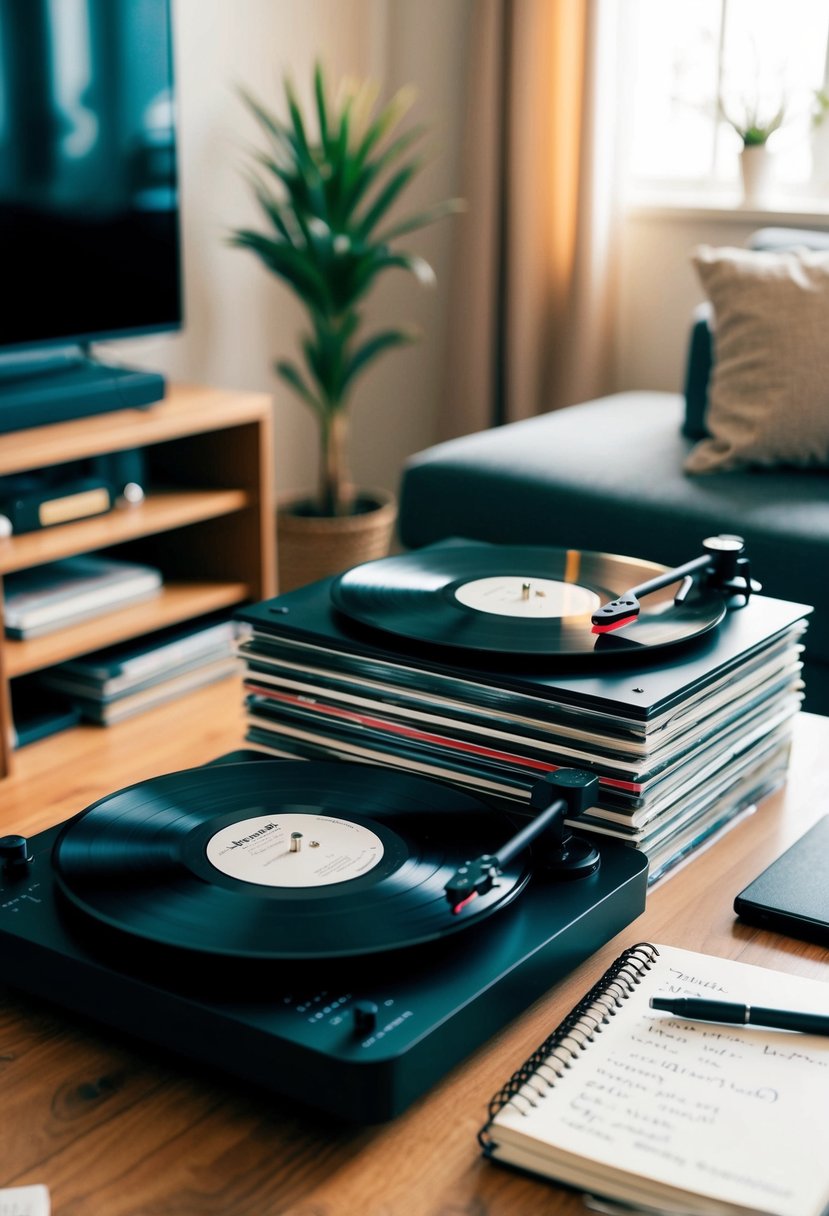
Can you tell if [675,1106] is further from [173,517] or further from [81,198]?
[81,198]

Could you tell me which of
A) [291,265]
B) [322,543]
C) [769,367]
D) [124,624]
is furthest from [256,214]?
[769,367]

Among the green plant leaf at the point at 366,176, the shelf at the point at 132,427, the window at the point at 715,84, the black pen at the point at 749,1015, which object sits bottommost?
the black pen at the point at 749,1015

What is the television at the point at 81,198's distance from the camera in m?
2.16

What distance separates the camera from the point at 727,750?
971 millimetres

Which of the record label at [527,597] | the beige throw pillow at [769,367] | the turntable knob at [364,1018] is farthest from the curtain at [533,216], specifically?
the turntable knob at [364,1018]

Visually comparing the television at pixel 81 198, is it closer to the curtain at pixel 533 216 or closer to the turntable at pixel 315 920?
the curtain at pixel 533 216

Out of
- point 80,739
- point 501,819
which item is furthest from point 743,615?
point 80,739

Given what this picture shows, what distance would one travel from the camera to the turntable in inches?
25.1

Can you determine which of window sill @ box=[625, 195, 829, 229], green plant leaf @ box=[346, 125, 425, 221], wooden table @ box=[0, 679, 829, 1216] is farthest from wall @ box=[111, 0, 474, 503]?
wooden table @ box=[0, 679, 829, 1216]

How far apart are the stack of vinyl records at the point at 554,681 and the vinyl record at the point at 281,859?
0.07 m

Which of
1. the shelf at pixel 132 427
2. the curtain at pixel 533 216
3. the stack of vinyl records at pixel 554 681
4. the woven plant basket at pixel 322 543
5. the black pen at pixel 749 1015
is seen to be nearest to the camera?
the black pen at pixel 749 1015

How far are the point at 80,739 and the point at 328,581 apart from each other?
114 cm

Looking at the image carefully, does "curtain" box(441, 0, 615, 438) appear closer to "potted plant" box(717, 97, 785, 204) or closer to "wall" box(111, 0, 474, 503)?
"wall" box(111, 0, 474, 503)

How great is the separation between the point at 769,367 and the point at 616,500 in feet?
1.18
